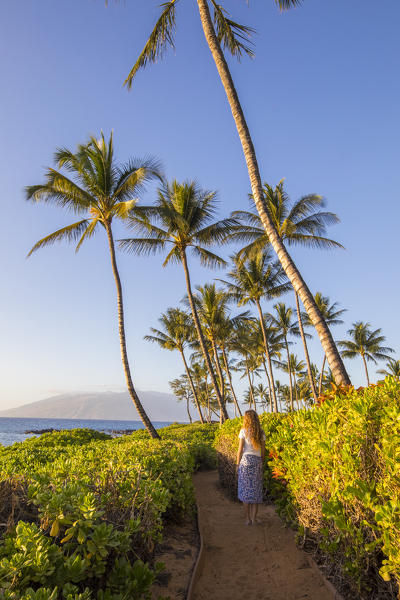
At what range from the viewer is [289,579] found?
3.56 metres

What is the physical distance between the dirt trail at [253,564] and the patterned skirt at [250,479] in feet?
1.38

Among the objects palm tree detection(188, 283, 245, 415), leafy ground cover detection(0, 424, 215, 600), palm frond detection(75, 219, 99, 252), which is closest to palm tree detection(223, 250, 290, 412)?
palm tree detection(188, 283, 245, 415)

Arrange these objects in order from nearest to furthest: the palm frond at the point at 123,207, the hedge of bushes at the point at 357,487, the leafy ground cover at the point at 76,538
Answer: the leafy ground cover at the point at 76,538, the hedge of bushes at the point at 357,487, the palm frond at the point at 123,207

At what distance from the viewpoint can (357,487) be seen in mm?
2793

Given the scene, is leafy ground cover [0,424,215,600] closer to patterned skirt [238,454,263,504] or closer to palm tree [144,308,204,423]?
patterned skirt [238,454,263,504]

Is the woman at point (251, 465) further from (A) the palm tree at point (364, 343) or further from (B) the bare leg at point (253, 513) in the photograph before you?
(A) the palm tree at point (364, 343)

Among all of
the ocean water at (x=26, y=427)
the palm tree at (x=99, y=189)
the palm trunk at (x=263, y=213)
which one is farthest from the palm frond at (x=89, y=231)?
the ocean water at (x=26, y=427)

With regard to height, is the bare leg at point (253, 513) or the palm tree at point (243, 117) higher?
the palm tree at point (243, 117)

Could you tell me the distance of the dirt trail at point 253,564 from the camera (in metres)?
3.39

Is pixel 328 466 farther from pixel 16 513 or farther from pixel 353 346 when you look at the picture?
pixel 353 346

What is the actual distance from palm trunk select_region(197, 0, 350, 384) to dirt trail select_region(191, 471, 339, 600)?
101 inches

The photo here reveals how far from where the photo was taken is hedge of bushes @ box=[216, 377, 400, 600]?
2.39 m

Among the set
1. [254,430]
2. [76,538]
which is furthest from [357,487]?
[254,430]

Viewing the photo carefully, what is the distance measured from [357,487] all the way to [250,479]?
114 inches
